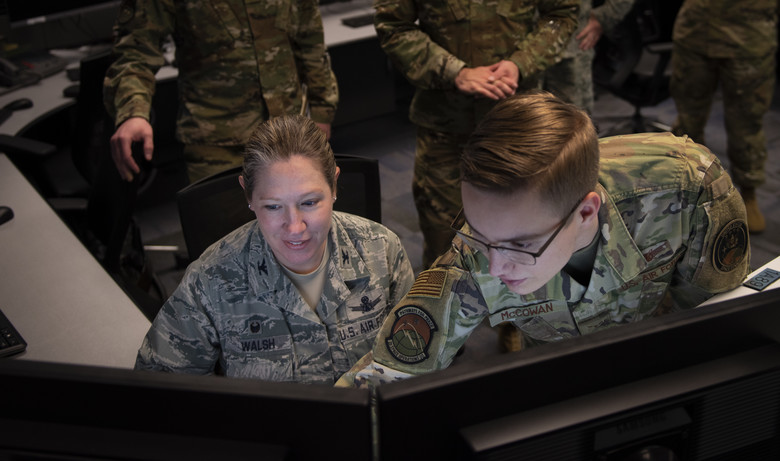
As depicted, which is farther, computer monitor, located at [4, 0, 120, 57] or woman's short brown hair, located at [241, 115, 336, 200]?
computer monitor, located at [4, 0, 120, 57]

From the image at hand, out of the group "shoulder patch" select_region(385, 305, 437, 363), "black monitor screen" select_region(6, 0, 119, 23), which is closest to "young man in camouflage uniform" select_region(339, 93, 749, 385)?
"shoulder patch" select_region(385, 305, 437, 363)

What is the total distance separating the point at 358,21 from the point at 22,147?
185 centimetres

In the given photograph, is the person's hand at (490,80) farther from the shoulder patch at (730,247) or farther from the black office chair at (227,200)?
the shoulder patch at (730,247)

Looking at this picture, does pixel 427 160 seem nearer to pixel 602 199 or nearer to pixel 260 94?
pixel 260 94

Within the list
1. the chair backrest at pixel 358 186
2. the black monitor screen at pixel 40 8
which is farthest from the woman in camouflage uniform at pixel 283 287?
the black monitor screen at pixel 40 8

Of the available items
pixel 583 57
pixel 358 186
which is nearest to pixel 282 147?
pixel 358 186

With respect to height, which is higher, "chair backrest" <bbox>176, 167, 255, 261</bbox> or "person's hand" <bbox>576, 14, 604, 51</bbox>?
"chair backrest" <bbox>176, 167, 255, 261</bbox>

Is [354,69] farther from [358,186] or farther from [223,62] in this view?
[358,186]

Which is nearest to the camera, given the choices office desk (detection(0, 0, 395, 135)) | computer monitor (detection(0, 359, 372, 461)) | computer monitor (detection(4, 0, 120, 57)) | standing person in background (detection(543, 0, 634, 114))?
computer monitor (detection(0, 359, 372, 461))

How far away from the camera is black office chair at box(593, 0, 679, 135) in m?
3.30

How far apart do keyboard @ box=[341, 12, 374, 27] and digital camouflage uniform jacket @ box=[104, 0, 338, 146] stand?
1550 millimetres

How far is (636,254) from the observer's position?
3.85 feet

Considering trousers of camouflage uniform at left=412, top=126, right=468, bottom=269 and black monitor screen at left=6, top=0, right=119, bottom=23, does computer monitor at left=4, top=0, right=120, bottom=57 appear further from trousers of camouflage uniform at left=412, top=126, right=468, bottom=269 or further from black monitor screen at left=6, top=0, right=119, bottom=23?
trousers of camouflage uniform at left=412, top=126, right=468, bottom=269

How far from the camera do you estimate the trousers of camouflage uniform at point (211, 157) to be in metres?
2.12
